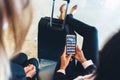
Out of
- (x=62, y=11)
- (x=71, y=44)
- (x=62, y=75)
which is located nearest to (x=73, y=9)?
(x=62, y=11)

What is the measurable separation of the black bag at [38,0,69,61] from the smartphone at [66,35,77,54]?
20 mm

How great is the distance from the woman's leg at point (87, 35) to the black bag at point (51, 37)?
0.14 feet

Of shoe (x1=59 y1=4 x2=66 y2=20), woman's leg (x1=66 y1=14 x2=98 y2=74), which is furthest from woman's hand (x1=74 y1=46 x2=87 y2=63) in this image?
shoe (x1=59 y1=4 x2=66 y2=20)

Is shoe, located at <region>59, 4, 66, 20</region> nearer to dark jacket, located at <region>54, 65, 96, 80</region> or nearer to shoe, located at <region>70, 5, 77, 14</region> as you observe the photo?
shoe, located at <region>70, 5, 77, 14</region>

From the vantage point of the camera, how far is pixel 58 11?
46.6 inches

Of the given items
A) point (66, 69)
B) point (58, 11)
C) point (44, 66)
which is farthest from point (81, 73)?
point (58, 11)

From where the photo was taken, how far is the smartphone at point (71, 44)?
1156mm

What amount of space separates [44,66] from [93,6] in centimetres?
35

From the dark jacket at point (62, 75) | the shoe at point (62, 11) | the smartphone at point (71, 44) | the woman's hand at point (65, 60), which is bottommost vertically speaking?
the dark jacket at point (62, 75)

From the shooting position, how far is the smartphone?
116cm

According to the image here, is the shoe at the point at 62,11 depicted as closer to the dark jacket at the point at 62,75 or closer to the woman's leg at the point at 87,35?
the woman's leg at the point at 87,35

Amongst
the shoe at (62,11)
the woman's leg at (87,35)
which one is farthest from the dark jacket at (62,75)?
the shoe at (62,11)

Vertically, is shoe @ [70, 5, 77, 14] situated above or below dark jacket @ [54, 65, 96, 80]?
above

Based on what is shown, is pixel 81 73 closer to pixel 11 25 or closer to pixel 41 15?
pixel 41 15
